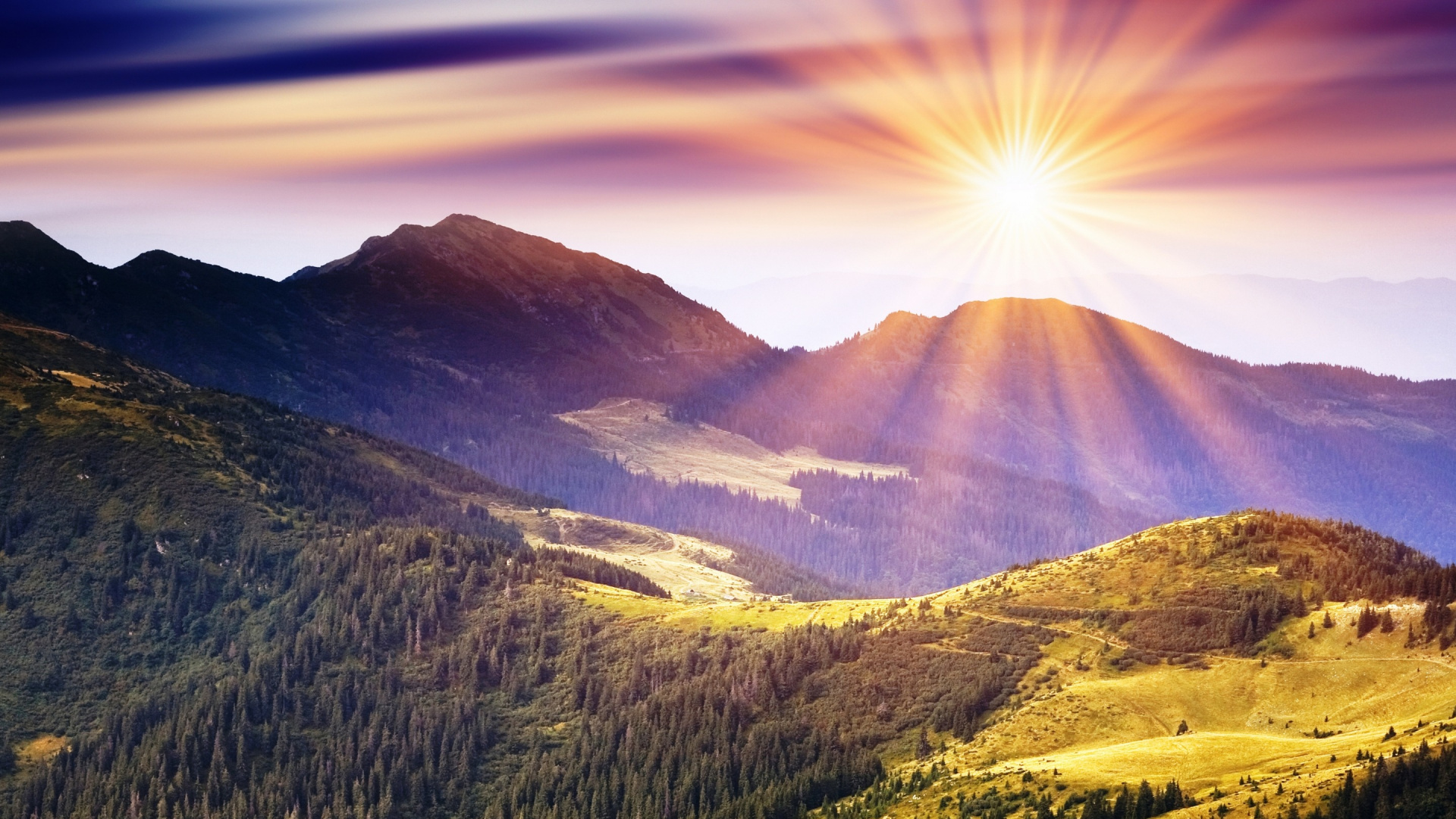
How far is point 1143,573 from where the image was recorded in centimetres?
19975

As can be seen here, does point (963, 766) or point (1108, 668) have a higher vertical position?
point (1108, 668)

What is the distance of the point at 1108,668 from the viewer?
17575cm

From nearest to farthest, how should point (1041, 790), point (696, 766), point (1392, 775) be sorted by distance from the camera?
1. point (1392, 775)
2. point (1041, 790)
3. point (696, 766)

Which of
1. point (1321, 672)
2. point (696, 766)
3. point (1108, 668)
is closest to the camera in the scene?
point (1321, 672)

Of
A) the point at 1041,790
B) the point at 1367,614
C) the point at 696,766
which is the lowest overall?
the point at 696,766

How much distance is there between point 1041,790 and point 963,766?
27511 mm

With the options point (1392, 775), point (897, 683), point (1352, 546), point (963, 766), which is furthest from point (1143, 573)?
point (1392, 775)

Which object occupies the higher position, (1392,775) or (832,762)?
(1392,775)

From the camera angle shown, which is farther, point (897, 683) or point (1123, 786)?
point (897, 683)

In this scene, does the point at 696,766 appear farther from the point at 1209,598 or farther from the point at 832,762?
the point at 1209,598

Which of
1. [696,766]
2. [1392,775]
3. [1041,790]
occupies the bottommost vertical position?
[696,766]

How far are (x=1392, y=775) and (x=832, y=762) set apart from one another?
8869cm

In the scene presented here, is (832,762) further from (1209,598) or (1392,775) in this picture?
(1392,775)

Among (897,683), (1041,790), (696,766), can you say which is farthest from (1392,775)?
(696,766)
